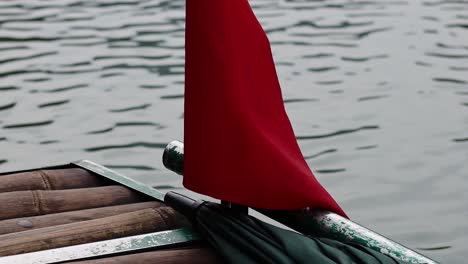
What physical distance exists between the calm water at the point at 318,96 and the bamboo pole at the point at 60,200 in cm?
223

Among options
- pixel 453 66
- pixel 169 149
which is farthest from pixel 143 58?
pixel 169 149

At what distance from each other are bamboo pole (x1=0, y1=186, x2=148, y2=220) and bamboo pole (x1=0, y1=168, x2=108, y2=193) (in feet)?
0.48

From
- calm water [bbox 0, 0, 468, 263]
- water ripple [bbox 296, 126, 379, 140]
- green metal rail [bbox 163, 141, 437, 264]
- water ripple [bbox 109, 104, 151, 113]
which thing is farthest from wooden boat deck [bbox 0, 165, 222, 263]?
water ripple [bbox 109, 104, 151, 113]

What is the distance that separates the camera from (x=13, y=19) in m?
11.6

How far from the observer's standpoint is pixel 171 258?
8.44ft

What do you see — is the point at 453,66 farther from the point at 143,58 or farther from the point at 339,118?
the point at 143,58

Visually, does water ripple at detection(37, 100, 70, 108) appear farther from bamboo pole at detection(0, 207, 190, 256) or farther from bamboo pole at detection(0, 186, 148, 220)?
→ bamboo pole at detection(0, 207, 190, 256)

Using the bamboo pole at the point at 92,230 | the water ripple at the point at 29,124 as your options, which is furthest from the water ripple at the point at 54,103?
the bamboo pole at the point at 92,230

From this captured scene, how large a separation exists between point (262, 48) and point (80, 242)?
2.53 ft

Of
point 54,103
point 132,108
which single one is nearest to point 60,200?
point 132,108

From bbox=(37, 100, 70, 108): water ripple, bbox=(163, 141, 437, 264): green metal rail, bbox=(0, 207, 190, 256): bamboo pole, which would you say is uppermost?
bbox=(163, 141, 437, 264): green metal rail

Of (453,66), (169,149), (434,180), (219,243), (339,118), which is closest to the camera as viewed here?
(219,243)

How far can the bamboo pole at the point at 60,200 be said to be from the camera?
3.14m

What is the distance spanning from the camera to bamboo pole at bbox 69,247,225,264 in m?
2.53
